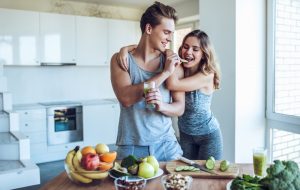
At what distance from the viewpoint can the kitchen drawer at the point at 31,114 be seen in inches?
181

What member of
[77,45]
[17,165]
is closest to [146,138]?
[17,165]

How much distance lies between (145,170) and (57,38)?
164 inches

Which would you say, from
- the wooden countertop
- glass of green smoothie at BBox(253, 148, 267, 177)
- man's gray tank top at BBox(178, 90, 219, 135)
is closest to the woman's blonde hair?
man's gray tank top at BBox(178, 90, 219, 135)

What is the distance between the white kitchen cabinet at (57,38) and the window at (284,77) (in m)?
3.22

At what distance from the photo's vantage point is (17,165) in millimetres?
3314

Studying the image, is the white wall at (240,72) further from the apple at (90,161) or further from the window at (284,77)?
the apple at (90,161)

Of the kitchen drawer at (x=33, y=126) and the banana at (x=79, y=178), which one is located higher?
the banana at (x=79, y=178)

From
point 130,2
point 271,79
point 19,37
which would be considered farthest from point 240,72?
point 19,37

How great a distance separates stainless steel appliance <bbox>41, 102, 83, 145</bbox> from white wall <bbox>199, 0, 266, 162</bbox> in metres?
2.57

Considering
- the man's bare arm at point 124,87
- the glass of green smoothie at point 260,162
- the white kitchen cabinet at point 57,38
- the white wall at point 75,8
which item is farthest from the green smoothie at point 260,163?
the white wall at point 75,8

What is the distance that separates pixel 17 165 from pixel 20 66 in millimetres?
2281

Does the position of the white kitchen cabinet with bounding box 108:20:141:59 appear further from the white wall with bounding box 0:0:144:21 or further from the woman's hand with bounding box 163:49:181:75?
the woman's hand with bounding box 163:49:181:75

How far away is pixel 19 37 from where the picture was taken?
473 cm

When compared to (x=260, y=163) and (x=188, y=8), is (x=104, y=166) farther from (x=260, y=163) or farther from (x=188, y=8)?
(x=188, y=8)
